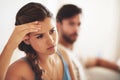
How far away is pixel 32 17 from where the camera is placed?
0.91m

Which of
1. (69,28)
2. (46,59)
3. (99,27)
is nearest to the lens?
(46,59)

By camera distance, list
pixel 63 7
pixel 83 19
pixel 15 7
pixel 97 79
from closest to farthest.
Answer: pixel 15 7 → pixel 63 7 → pixel 83 19 → pixel 97 79

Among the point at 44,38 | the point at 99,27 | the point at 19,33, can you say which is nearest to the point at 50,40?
the point at 44,38

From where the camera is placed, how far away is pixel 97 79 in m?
1.29

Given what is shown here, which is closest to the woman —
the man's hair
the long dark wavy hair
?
the long dark wavy hair

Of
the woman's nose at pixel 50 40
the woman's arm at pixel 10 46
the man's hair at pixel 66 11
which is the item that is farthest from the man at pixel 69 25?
the woman's arm at pixel 10 46

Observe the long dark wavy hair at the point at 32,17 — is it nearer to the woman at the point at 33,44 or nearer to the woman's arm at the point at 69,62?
the woman at the point at 33,44

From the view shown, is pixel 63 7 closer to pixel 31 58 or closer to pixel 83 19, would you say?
pixel 83 19

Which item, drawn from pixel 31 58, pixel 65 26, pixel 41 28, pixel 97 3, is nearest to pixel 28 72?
pixel 31 58

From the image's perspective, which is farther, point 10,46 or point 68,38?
point 68,38

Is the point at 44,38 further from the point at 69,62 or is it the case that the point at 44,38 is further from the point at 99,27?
the point at 99,27

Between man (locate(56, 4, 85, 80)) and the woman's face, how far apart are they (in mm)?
93

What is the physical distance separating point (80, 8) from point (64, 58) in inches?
10.0

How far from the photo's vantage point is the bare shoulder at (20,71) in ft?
2.93
